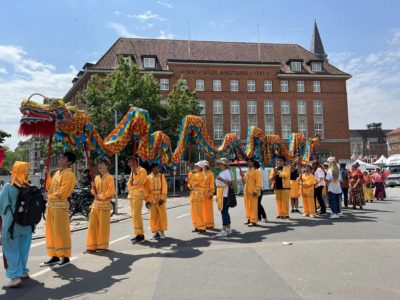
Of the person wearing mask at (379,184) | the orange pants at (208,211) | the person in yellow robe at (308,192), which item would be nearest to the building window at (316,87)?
the person wearing mask at (379,184)

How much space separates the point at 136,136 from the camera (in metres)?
10.3

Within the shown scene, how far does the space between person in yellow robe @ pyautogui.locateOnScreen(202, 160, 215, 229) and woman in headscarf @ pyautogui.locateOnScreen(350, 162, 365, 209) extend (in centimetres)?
763

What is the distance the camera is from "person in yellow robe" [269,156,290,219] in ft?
43.1

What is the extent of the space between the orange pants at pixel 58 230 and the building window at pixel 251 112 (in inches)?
1864

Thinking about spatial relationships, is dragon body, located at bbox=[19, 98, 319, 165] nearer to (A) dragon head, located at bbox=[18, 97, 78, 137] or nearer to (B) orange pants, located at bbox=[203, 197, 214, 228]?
(A) dragon head, located at bbox=[18, 97, 78, 137]

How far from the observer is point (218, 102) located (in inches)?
2074

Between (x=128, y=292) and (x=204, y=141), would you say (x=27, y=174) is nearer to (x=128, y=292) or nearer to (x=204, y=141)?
(x=128, y=292)

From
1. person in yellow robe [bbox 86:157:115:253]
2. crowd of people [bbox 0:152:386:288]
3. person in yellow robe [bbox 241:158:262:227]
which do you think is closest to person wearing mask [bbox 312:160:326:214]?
crowd of people [bbox 0:152:386:288]

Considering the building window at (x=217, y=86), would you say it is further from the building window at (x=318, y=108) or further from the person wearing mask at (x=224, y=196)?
the person wearing mask at (x=224, y=196)

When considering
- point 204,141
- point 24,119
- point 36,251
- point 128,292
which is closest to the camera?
point 128,292

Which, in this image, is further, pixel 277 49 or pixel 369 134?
pixel 369 134

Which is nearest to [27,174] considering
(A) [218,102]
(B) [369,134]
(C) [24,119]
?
(C) [24,119]

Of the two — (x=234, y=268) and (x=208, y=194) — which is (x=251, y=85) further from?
(x=234, y=268)

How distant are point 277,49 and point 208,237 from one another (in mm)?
52848
